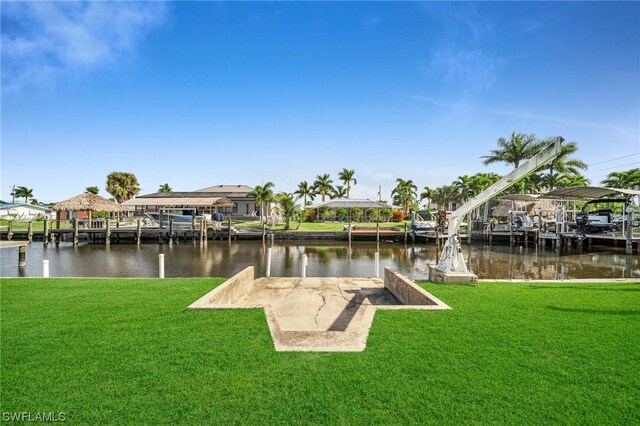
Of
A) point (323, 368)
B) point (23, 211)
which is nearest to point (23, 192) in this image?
point (23, 211)

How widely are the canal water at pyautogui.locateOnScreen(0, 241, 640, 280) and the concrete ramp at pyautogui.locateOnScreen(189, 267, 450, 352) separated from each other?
861cm

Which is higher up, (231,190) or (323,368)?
(231,190)

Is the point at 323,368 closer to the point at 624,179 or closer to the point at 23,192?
the point at 624,179

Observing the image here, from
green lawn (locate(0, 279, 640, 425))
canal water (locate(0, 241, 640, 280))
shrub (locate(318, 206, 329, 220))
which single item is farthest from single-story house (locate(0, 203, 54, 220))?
green lawn (locate(0, 279, 640, 425))

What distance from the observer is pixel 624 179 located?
160 feet

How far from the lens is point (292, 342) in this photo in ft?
16.1

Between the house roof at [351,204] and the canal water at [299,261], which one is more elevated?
the house roof at [351,204]

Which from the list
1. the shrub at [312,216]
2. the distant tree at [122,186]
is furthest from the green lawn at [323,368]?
the distant tree at [122,186]

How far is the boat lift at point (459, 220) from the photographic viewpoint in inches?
352

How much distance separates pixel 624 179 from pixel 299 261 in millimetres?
50973

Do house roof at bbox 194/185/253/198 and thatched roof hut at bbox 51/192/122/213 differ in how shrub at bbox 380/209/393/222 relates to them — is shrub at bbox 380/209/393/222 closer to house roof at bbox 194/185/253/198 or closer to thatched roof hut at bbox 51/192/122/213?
house roof at bbox 194/185/253/198

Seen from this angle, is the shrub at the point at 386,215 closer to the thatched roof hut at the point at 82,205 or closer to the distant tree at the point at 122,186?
the thatched roof hut at the point at 82,205

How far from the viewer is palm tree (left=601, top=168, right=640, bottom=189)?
4588 cm

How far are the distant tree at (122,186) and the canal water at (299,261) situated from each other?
40.2 meters
